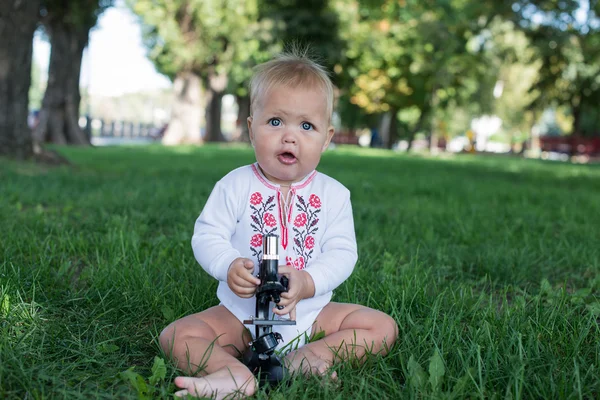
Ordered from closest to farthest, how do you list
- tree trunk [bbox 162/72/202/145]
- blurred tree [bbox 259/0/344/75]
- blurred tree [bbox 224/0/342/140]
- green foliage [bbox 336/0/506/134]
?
green foliage [bbox 336/0/506/134]
tree trunk [bbox 162/72/202/145]
blurred tree [bbox 224/0/342/140]
blurred tree [bbox 259/0/344/75]

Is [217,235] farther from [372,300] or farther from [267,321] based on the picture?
[372,300]

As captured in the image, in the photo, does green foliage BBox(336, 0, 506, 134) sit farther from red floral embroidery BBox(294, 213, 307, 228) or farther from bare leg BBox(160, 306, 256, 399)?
bare leg BBox(160, 306, 256, 399)

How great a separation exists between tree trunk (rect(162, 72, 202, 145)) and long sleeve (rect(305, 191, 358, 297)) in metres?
26.4

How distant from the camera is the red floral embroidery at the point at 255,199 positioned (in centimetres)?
236

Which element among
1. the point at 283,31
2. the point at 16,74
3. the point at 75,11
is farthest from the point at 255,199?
the point at 283,31

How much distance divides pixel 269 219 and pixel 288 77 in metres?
0.55

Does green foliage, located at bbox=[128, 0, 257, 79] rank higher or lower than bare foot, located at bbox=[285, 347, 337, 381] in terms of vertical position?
higher

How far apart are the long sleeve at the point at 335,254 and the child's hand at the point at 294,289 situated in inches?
1.7

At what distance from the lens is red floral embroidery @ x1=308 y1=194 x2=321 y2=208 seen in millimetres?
2408

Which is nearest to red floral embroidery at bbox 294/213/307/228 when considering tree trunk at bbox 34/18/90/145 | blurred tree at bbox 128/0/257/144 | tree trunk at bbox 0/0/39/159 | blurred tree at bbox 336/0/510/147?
tree trunk at bbox 0/0/39/159

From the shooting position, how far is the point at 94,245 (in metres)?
3.69

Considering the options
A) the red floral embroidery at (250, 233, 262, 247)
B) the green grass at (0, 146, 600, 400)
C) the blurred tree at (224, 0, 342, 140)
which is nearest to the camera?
the green grass at (0, 146, 600, 400)

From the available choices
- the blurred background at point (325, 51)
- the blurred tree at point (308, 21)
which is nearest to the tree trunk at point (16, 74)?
the blurred background at point (325, 51)

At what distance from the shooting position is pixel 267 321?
194 centimetres
